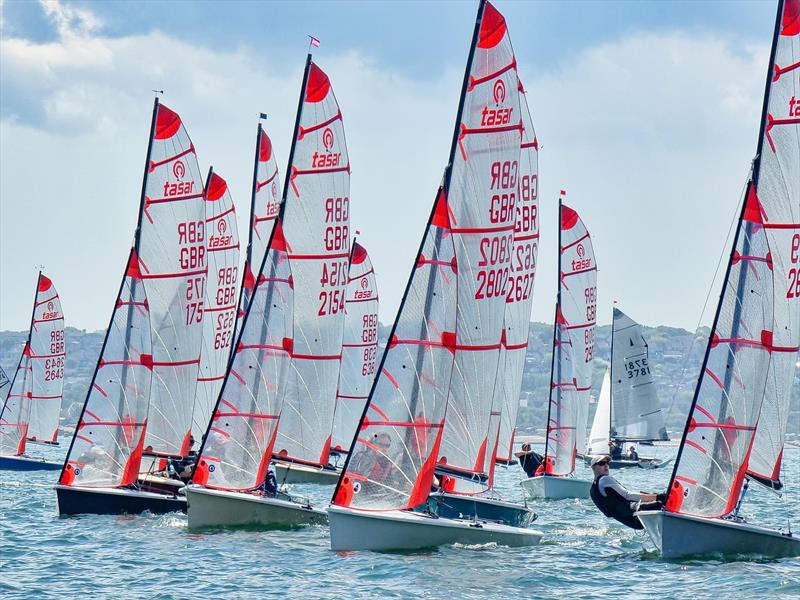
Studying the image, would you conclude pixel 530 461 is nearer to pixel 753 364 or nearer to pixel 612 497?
pixel 612 497

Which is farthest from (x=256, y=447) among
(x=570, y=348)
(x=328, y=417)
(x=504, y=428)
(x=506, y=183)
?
(x=570, y=348)

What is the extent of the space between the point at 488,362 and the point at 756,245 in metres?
4.74

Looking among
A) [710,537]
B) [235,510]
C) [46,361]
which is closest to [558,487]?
[235,510]

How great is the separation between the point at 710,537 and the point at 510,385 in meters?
11.7

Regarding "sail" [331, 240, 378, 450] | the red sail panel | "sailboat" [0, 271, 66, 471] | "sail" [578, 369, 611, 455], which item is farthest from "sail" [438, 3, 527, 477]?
"sail" [578, 369, 611, 455]

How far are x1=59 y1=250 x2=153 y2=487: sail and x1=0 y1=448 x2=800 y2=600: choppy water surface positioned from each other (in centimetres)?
129

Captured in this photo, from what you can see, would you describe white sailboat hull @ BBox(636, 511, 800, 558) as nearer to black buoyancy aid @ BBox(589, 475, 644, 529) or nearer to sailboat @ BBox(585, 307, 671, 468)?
black buoyancy aid @ BBox(589, 475, 644, 529)

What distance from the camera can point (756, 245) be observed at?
21.4 m

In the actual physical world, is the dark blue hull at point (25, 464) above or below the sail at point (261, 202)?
below

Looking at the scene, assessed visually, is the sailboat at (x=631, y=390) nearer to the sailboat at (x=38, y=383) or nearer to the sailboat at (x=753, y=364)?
the sailboat at (x=38, y=383)

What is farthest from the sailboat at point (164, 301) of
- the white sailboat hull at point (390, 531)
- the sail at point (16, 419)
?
the sail at point (16, 419)

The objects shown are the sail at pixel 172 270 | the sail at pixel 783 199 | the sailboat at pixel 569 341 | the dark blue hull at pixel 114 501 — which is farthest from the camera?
the sailboat at pixel 569 341

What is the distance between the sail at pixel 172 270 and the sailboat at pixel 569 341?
1188 cm

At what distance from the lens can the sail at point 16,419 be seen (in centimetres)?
4403
